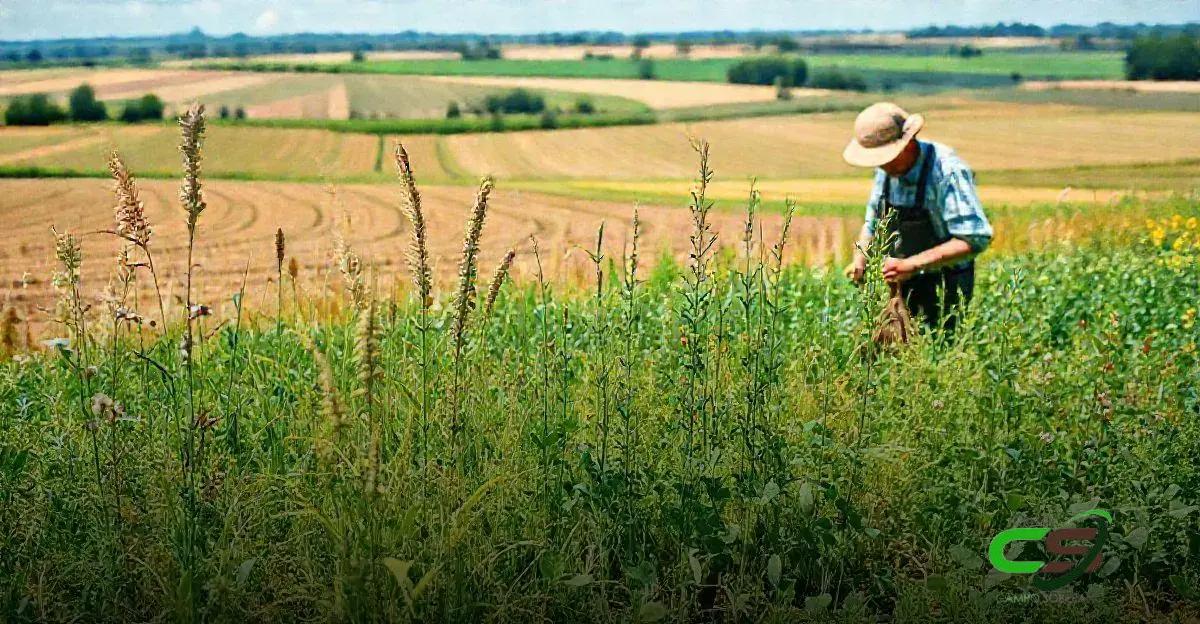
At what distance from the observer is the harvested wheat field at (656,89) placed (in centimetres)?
1856

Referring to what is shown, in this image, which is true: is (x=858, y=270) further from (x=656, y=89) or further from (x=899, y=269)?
(x=656, y=89)

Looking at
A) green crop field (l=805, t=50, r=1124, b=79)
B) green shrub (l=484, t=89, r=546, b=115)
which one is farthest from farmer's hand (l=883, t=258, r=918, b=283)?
green shrub (l=484, t=89, r=546, b=115)

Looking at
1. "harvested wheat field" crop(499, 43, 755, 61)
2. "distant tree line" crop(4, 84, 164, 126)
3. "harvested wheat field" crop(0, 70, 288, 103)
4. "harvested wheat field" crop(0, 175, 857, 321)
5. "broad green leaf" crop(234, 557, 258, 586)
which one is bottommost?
"harvested wheat field" crop(0, 175, 857, 321)

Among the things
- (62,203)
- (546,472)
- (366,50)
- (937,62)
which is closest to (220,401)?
(546,472)

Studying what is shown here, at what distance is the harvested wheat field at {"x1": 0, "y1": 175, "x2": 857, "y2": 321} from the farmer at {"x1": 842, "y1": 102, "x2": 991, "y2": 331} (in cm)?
274

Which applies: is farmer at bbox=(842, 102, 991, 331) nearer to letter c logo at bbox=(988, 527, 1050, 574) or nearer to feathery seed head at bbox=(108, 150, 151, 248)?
letter c logo at bbox=(988, 527, 1050, 574)

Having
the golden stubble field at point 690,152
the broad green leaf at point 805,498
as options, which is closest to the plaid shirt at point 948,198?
the broad green leaf at point 805,498

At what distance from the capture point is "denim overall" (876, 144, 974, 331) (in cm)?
546

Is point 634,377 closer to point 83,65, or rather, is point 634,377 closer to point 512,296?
point 512,296

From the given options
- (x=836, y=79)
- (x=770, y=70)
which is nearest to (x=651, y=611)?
(x=770, y=70)

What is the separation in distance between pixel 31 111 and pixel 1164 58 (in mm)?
13149

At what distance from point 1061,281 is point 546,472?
5542 mm

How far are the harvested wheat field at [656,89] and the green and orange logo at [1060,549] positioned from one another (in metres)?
15.4

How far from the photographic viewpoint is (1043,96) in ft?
58.9
